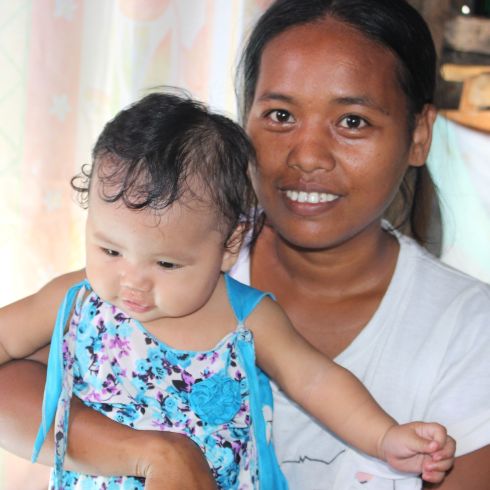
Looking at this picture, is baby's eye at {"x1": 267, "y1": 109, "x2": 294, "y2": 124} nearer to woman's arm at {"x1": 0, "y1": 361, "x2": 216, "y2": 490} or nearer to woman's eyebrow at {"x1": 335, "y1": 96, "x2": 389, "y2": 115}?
woman's eyebrow at {"x1": 335, "y1": 96, "x2": 389, "y2": 115}

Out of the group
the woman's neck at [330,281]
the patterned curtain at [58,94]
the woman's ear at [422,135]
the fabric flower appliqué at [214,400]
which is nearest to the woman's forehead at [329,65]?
the woman's ear at [422,135]

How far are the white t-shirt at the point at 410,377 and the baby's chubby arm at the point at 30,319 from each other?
0.47 metres

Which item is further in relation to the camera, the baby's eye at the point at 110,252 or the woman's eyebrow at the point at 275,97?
the woman's eyebrow at the point at 275,97

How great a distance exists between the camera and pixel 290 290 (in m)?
1.88

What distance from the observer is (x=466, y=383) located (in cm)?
160

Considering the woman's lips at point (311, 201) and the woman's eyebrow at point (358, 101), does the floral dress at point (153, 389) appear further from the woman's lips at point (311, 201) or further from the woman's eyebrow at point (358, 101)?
the woman's eyebrow at point (358, 101)

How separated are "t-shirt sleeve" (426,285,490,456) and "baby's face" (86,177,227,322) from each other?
19.5 inches

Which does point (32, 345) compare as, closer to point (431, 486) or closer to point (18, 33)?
point (431, 486)

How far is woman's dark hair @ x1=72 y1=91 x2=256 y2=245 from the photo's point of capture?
4.33 feet

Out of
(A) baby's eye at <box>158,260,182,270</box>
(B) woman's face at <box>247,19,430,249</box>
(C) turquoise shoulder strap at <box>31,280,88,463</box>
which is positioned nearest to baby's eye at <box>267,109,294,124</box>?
(B) woman's face at <box>247,19,430,249</box>

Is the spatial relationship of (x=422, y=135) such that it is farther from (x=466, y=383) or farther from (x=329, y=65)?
(x=466, y=383)

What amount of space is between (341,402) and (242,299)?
0.78ft

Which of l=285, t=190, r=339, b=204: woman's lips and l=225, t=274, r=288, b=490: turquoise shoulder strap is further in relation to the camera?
l=285, t=190, r=339, b=204: woman's lips

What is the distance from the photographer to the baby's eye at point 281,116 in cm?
168
